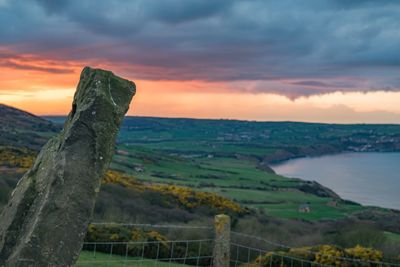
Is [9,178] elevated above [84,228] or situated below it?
below

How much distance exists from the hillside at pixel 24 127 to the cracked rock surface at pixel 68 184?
73341mm

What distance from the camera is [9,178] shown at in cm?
2877

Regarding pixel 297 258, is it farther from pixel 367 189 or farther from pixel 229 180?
pixel 367 189

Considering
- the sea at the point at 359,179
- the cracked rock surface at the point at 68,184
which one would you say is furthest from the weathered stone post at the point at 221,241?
the sea at the point at 359,179

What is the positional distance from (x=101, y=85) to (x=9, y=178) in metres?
23.9

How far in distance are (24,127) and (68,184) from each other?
109m

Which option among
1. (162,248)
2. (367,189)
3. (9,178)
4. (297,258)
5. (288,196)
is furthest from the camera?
(367,189)

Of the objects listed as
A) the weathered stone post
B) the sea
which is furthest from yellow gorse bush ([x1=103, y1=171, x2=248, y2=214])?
the sea

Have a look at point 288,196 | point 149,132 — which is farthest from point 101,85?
point 149,132

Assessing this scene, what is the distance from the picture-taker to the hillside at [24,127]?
274 feet

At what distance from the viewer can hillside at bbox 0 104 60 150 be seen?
83.6 meters

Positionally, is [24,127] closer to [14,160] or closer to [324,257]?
[14,160]

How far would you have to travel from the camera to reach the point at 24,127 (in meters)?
110

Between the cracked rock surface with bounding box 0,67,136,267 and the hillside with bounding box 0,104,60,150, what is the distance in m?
73.3
